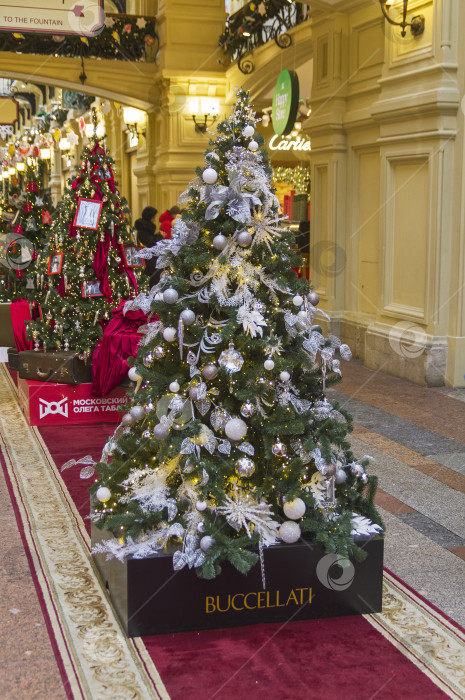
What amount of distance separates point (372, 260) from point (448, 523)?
220 inches

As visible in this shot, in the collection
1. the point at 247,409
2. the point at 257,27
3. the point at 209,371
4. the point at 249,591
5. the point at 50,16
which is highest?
the point at 257,27

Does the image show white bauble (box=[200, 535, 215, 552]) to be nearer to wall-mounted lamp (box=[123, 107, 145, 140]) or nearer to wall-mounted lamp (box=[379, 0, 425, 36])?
wall-mounted lamp (box=[379, 0, 425, 36])

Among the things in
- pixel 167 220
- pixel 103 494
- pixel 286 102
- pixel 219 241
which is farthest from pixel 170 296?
pixel 286 102

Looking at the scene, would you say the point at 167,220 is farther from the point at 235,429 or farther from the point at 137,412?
the point at 235,429

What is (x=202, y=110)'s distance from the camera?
14969mm

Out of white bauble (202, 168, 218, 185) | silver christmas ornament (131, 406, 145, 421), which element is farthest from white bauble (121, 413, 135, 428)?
white bauble (202, 168, 218, 185)

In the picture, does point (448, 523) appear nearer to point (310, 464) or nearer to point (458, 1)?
point (310, 464)

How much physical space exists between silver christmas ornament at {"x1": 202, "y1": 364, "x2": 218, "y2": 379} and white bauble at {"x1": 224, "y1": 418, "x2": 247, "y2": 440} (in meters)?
0.19

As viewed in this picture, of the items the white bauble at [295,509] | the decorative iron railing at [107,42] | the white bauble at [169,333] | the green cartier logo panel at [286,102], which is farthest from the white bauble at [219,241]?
the decorative iron railing at [107,42]

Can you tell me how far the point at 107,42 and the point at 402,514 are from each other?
40.2 feet

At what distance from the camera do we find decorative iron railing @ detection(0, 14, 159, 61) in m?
14.5

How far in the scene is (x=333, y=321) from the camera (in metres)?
10.6

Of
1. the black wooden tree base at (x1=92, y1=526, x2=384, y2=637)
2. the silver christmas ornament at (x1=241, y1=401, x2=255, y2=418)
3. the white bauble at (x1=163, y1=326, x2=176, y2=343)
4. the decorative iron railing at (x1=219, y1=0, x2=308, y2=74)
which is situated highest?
the decorative iron railing at (x1=219, y1=0, x2=308, y2=74)

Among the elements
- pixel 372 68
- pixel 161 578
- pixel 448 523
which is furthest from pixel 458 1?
pixel 161 578
